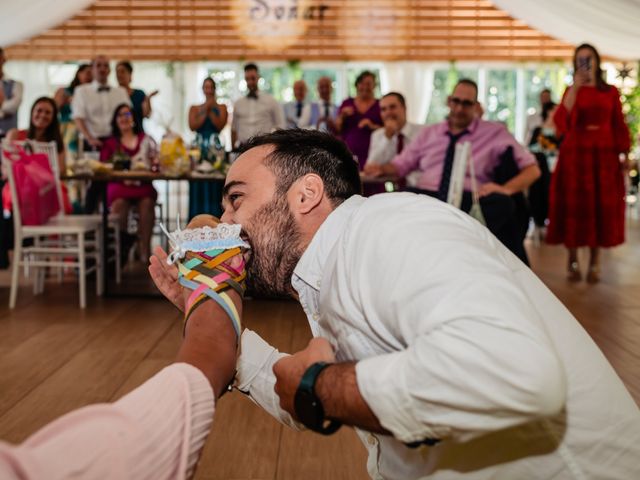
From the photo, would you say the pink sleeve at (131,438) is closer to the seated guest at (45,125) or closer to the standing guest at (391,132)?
the standing guest at (391,132)

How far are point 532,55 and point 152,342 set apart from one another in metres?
9.58

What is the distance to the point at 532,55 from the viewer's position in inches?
452

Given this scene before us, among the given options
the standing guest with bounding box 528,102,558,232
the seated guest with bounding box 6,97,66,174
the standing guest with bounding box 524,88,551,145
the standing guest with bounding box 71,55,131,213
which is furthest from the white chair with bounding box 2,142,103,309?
the standing guest with bounding box 524,88,551,145

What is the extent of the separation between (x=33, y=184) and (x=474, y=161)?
265 cm

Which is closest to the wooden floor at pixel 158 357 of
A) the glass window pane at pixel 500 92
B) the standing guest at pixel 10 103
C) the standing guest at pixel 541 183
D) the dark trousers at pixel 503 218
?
the dark trousers at pixel 503 218

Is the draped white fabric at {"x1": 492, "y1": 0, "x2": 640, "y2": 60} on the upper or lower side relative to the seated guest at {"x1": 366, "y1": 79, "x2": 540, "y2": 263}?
upper

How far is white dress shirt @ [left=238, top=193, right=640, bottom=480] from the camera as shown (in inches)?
29.4

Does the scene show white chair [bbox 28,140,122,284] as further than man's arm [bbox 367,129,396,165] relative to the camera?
No

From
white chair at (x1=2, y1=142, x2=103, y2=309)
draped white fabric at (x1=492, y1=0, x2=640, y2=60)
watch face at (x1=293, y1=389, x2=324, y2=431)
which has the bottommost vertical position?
white chair at (x1=2, y1=142, x2=103, y2=309)

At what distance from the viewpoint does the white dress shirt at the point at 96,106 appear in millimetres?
6605

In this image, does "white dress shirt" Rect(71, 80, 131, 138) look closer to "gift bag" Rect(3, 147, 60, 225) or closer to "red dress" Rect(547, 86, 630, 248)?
"gift bag" Rect(3, 147, 60, 225)

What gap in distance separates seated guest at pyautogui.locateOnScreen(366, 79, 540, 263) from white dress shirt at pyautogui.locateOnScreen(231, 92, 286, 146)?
2.57 metres

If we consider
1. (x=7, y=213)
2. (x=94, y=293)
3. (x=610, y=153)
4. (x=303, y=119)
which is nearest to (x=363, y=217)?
(x=94, y=293)

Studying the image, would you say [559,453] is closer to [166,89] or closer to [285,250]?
[285,250]
